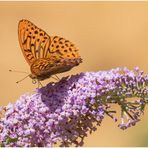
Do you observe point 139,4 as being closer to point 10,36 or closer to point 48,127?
point 10,36

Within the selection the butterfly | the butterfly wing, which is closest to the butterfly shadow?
the butterfly

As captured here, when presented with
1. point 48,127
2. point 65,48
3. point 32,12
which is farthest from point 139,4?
point 48,127

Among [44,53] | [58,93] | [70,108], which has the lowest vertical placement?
[70,108]

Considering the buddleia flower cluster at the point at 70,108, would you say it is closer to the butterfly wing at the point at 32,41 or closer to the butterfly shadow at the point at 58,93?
the butterfly shadow at the point at 58,93

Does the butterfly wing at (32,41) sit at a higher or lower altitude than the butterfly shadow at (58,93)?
higher

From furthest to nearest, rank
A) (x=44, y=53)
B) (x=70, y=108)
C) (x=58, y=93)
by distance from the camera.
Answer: (x=44, y=53)
(x=58, y=93)
(x=70, y=108)

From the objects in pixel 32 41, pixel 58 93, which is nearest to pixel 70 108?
pixel 58 93

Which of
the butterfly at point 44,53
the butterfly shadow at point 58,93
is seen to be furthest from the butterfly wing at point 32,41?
the butterfly shadow at point 58,93

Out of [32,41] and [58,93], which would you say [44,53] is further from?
[58,93]
